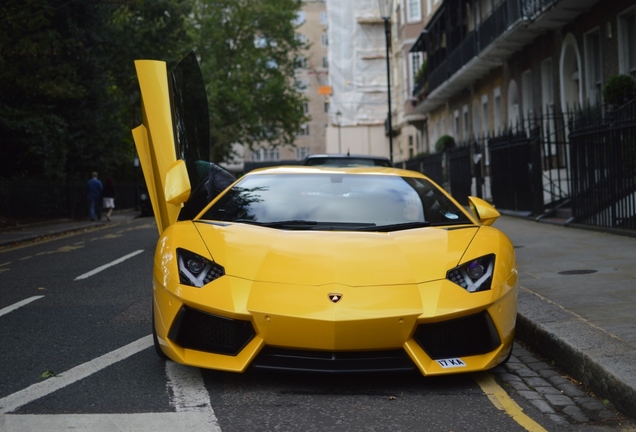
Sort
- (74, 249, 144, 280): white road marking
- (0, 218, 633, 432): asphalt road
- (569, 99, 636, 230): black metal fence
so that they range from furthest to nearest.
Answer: (569, 99, 636, 230): black metal fence < (74, 249, 144, 280): white road marking < (0, 218, 633, 432): asphalt road

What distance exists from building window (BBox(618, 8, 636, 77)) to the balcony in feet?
4.62

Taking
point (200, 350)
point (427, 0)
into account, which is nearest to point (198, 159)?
point (200, 350)

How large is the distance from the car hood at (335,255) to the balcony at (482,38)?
15.6m

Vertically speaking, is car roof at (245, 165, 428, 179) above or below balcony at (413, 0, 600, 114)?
below

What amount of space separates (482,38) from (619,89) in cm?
1205

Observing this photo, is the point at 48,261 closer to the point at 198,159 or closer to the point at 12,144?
the point at 198,159

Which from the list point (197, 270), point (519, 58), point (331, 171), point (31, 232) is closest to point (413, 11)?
point (519, 58)

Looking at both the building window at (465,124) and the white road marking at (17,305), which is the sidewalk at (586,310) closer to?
the white road marking at (17,305)

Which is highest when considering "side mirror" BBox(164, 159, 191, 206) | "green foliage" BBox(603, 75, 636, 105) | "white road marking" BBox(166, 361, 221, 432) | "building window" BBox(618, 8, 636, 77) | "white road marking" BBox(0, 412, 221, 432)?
"building window" BBox(618, 8, 636, 77)

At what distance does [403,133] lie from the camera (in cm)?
5728

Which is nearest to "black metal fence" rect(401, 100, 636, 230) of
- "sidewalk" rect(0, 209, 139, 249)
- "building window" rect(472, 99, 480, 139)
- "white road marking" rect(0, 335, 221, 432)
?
"white road marking" rect(0, 335, 221, 432)

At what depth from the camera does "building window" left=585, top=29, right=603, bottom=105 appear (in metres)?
20.1

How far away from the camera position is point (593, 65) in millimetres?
20531

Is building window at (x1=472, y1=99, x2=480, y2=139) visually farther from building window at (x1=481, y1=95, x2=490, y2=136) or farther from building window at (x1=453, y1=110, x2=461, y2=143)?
building window at (x1=453, y1=110, x2=461, y2=143)
